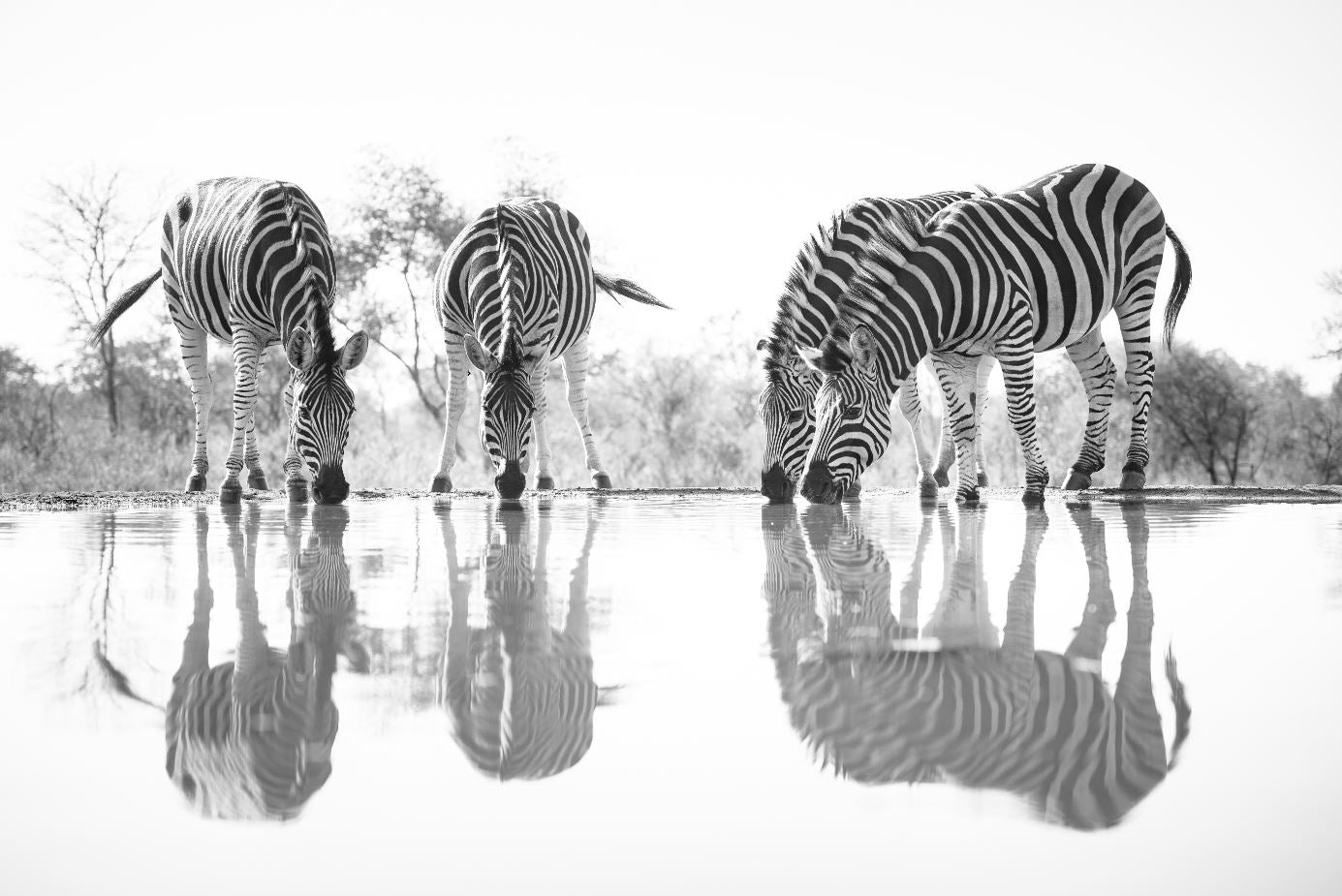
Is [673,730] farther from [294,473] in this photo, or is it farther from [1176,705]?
[294,473]

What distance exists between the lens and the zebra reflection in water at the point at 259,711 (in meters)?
1.79

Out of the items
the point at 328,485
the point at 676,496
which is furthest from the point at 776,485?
the point at 328,485

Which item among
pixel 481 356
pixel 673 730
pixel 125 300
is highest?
pixel 125 300

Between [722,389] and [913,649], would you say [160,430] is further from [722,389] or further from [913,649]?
[913,649]

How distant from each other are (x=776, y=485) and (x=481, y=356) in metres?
2.40

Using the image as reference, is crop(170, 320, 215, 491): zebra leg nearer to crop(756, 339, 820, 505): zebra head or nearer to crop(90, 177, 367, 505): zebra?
crop(90, 177, 367, 505): zebra

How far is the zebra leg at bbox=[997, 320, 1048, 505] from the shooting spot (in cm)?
846

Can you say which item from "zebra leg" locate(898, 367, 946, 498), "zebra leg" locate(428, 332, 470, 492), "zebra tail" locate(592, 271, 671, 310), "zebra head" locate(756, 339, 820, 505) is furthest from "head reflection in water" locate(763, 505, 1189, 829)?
"zebra tail" locate(592, 271, 671, 310)

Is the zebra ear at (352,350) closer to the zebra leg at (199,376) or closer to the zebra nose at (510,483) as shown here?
the zebra nose at (510,483)

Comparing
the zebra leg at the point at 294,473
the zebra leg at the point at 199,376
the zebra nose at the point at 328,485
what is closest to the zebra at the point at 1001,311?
the zebra nose at the point at 328,485

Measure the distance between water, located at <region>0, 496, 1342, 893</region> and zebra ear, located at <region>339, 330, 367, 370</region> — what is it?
5.21m

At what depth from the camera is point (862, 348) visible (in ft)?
26.0

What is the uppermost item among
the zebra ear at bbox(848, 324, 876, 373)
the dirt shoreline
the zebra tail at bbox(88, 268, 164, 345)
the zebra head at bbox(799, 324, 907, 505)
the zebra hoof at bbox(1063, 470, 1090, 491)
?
the zebra tail at bbox(88, 268, 164, 345)

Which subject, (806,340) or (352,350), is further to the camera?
(806,340)
